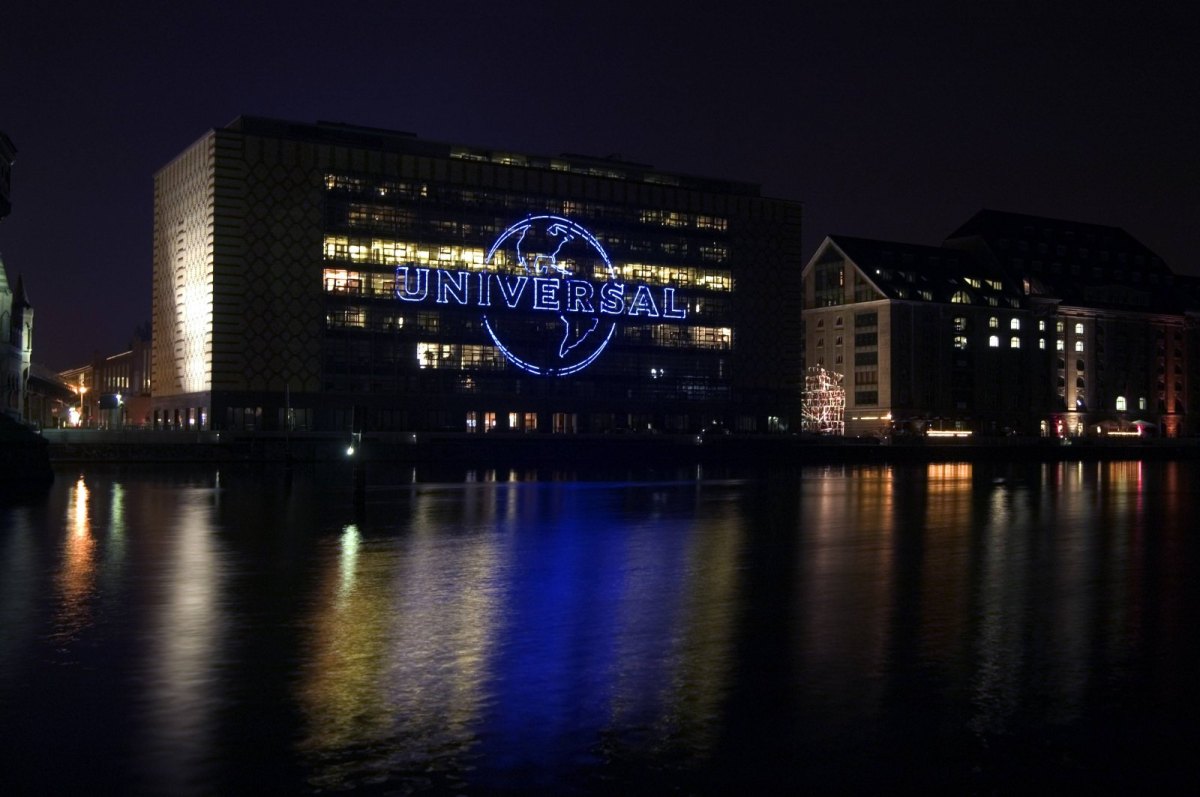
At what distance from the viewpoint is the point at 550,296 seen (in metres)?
135

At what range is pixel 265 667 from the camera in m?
18.6

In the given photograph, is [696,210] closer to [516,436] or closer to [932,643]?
[516,436]

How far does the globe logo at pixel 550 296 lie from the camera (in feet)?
435

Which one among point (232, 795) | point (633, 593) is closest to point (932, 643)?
point (633, 593)

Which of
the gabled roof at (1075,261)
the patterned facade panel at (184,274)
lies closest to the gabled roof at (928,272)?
the gabled roof at (1075,261)

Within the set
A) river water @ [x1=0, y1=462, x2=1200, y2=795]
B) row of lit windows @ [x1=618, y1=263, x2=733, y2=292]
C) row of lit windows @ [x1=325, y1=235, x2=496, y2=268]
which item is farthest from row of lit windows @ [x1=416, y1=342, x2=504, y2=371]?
river water @ [x1=0, y1=462, x2=1200, y2=795]

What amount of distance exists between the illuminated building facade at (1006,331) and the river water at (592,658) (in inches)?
4560

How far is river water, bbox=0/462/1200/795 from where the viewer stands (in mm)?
13531

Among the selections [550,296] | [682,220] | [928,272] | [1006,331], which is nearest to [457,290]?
[550,296]

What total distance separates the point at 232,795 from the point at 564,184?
128 metres

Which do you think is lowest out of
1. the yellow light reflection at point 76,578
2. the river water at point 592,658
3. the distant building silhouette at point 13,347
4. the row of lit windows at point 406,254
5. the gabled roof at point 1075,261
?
the river water at point 592,658

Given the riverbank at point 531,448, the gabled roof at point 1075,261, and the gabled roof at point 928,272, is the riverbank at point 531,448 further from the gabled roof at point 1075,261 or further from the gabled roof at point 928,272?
the gabled roof at point 1075,261

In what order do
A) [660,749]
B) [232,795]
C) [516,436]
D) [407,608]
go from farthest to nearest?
1. [516,436]
2. [407,608]
3. [660,749]
4. [232,795]

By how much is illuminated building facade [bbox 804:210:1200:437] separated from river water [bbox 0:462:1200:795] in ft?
380
